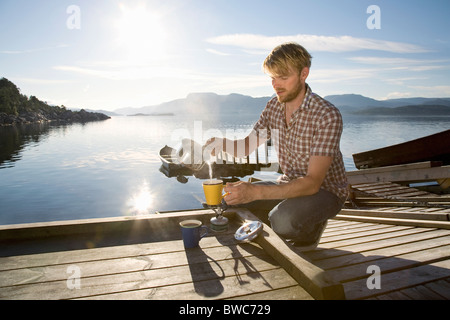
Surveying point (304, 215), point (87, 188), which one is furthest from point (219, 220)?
point (87, 188)

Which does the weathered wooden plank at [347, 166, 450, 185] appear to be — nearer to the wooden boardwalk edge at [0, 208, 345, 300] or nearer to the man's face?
the man's face

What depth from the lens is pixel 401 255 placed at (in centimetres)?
288

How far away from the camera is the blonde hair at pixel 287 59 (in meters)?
3.06

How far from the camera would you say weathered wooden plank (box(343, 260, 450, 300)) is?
2.15 meters

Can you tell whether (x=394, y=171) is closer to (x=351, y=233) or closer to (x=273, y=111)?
(x=351, y=233)

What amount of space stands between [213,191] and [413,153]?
29.2 ft

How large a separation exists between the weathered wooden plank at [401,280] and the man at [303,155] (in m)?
0.85

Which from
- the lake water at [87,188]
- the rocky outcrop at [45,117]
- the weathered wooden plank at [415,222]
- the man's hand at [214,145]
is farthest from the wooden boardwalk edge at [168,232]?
the rocky outcrop at [45,117]

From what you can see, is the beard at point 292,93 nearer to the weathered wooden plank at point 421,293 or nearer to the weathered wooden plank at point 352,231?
the weathered wooden plank at point 352,231

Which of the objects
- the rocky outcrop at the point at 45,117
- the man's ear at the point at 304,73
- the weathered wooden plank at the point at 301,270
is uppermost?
the rocky outcrop at the point at 45,117

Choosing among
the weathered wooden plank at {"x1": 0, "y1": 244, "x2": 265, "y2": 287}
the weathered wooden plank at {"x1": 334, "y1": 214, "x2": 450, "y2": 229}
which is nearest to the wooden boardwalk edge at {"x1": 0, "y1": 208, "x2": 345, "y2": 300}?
the weathered wooden plank at {"x1": 0, "y1": 244, "x2": 265, "y2": 287}
